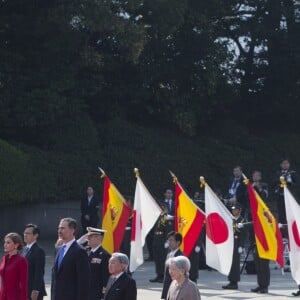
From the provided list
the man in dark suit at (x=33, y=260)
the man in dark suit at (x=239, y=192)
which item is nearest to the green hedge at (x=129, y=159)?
the man in dark suit at (x=239, y=192)

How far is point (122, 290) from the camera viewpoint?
9.74 m


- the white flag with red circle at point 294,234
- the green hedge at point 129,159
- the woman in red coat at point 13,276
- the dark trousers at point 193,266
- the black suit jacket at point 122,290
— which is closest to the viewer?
the black suit jacket at point 122,290

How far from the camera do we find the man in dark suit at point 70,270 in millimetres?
10188

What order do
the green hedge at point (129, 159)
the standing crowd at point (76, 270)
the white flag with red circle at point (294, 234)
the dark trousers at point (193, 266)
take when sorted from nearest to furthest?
the standing crowd at point (76, 270)
the white flag with red circle at point (294, 234)
the dark trousers at point (193, 266)
the green hedge at point (129, 159)

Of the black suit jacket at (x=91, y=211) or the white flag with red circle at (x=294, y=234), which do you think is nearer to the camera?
the white flag with red circle at (x=294, y=234)

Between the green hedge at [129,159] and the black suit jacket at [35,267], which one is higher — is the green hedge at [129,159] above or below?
above

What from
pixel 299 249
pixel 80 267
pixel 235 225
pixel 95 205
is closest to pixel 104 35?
pixel 95 205

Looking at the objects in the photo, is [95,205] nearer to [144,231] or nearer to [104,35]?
[104,35]

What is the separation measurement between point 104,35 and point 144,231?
1369 centimetres

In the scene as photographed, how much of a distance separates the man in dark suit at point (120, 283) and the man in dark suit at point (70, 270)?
1.37ft

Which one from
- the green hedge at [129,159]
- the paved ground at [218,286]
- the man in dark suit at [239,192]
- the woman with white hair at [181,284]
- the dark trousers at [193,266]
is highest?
the green hedge at [129,159]

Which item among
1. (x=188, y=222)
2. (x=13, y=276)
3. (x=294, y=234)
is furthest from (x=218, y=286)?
(x=13, y=276)

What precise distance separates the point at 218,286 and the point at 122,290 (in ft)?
28.8

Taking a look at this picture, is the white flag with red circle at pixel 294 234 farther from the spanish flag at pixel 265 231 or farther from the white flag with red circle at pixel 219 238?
the white flag with red circle at pixel 219 238
